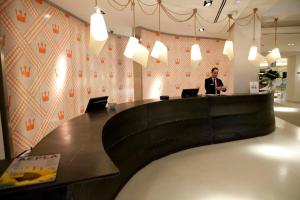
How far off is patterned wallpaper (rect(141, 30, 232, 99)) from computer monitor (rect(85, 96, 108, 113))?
11.5 feet

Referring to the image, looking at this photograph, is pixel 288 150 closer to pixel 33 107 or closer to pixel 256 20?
pixel 256 20

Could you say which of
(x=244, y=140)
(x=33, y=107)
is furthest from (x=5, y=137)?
(x=244, y=140)

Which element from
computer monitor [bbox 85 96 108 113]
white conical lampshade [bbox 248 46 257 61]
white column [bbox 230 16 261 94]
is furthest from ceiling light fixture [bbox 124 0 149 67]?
white column [bbox 230 16 261 94]

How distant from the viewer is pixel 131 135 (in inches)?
114

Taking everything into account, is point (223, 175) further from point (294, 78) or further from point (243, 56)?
point (294, 78)

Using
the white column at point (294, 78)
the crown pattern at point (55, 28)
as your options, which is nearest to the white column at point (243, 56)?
the crown pattern at point (55, 28)

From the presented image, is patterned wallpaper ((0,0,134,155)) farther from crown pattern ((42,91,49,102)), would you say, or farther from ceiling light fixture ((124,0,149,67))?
ceiling light fixture ((124,0,149,67))

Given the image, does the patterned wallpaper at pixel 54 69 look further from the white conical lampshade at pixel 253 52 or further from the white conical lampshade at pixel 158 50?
the white conical lampshade at pixel 253 52

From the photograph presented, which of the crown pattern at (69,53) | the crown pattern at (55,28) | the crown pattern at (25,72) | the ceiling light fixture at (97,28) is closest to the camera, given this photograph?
the ceiling light fixture at (97,28)

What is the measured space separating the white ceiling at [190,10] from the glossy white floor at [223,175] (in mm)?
2924

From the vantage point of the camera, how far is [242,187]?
2670mm

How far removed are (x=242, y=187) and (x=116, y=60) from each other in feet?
17.6

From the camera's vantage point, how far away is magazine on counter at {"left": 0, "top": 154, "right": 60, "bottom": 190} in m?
0.93

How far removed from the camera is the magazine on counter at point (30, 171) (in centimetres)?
93
